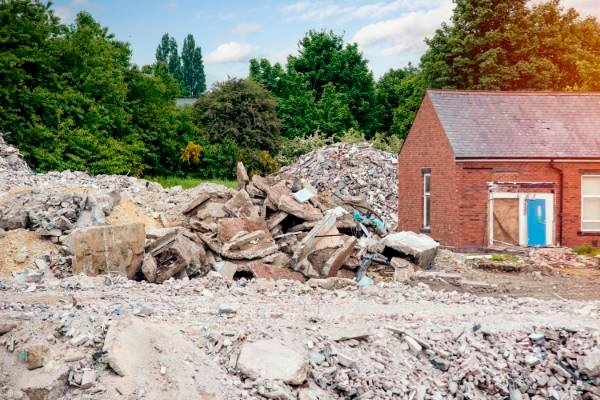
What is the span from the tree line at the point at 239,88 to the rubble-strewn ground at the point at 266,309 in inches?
702

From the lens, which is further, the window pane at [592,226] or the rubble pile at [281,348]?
the window pane at [592,226]

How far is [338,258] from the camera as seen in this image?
669 inches

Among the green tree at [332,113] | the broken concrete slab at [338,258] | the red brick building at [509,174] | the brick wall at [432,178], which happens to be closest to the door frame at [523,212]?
the red brick building at [509,174]

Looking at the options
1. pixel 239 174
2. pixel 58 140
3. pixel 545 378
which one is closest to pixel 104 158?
pixel 58 140

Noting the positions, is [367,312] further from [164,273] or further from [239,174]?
[239,174]

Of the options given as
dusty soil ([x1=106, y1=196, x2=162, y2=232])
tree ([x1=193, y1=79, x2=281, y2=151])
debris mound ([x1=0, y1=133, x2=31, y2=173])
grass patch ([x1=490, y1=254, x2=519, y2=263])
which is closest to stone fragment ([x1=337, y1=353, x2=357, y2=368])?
dusty soil ([x1=106, y1=196, x2=162, y2=232])

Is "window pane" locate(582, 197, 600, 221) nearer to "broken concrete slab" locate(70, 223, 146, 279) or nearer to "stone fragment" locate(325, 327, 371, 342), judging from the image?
"broken concrete slab" locate(70, 223, 146, 279)

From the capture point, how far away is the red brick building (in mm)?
23672

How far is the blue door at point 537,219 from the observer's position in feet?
78.3

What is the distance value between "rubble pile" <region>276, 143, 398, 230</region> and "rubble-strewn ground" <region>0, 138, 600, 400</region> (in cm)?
1082

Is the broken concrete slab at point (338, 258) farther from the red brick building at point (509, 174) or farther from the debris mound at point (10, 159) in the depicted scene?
the debris mound at point (10, 159)

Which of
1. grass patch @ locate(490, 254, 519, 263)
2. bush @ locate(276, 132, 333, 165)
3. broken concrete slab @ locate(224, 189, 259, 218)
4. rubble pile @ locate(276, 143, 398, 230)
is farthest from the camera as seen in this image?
bush @ locate(276, 132, 333, 165)

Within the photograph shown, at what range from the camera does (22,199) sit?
19.5 m

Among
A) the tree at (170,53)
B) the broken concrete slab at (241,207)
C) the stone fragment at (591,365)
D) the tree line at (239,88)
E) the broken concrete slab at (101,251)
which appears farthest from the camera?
the tree at (170,53)
